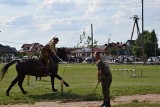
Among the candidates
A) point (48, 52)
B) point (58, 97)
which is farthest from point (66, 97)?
point (48, 52)

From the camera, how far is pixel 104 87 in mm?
15570

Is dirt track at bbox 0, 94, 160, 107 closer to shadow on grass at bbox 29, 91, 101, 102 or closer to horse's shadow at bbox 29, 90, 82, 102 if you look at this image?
shadow on grass at bbox 29, 91, 101, 102

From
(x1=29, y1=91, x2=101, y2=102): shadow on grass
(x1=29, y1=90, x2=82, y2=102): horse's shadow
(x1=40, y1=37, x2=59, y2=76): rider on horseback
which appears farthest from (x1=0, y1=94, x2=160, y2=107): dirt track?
(x1=40, y1=37, x2=59, y2=76): rider on horseback

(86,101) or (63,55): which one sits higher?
(63,55)

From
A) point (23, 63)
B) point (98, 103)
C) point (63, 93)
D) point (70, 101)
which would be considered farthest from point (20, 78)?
point (98, 103)

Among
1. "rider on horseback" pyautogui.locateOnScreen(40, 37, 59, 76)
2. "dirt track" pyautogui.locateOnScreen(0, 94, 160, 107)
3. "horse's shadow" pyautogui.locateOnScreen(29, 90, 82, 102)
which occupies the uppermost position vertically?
"rider on horseback" pyautogui.locateOnScreen(40, 37, 59, 76)

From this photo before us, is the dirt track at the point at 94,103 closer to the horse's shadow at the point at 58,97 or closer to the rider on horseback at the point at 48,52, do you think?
the horse's shadow at the point at 58,97

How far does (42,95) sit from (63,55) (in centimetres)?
302

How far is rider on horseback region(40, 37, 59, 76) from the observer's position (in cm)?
2025

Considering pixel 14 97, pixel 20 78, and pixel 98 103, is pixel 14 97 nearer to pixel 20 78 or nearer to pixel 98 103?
pixel 20 78

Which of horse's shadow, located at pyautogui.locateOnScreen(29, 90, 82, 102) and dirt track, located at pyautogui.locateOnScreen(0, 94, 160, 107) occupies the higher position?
horse's shadow, located at pyautogui.locateOnScreen(29, 90, 82, 102)

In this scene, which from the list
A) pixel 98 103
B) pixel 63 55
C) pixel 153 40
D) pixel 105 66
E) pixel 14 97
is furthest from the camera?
pixel 153 40

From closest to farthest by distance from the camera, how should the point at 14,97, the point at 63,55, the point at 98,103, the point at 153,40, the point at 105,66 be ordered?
the point at 105,66 → the point at 98,103 → the point at 14,97 → the point at 63,55 → the point at 153,40

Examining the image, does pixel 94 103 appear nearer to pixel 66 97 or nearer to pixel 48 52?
pixel 66 97
